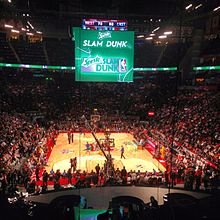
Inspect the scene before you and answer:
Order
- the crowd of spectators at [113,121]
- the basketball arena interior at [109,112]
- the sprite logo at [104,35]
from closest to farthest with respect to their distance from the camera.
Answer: the basketball arena interior at [109,112], the crowd of spectators at [113,121], the sprite logo at [104,35]

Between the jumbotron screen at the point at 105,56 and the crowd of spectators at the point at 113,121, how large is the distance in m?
4.59

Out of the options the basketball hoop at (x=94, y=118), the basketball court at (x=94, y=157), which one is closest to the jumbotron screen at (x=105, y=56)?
the basketball court at (x=94, y=157)

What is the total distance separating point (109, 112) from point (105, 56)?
13080 millimetres

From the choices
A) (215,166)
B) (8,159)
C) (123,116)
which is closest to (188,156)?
(215,166)

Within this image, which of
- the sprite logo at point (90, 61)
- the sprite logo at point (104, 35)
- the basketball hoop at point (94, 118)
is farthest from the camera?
the basketball hoop at point (94, 118)

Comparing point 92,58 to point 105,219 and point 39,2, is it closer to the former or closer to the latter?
point 105,219

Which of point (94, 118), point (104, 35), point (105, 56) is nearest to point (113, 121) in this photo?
point (94, 118)

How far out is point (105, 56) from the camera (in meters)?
15.8

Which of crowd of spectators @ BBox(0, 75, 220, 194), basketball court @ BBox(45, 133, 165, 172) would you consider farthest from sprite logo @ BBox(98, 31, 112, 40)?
crowd of spectators @ BBox(0, 75, 220, 194)

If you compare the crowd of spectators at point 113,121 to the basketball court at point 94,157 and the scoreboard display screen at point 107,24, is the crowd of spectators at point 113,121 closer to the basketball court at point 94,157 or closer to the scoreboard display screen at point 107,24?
the basketball court at point 94,157

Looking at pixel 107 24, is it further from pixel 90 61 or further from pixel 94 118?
pixel 94 118

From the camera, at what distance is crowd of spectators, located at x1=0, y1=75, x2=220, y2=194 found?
37.4ft

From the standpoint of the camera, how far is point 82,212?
5539 mm

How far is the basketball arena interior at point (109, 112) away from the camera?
22.3ft
